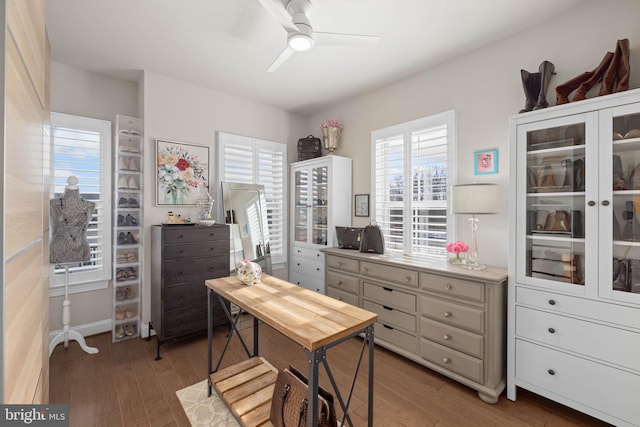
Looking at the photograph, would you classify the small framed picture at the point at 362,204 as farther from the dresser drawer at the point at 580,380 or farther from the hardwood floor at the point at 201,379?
the dresser drawer at the point at 580,380

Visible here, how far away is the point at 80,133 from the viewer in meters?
2.97

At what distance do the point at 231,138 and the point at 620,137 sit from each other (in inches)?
141

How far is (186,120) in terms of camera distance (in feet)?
10.7

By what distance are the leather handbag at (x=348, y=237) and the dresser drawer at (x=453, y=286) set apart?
0.97 m

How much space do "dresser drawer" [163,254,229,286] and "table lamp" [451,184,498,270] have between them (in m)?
2.44

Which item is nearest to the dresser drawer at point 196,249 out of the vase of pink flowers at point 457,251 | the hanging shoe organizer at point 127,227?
the hanging shoe organizer at point 127,227

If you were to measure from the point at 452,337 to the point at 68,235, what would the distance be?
3.55 m

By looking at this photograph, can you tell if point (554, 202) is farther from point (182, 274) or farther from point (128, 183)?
point (128, 183)

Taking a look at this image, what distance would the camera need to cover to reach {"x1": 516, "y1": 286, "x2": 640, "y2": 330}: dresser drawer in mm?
1635

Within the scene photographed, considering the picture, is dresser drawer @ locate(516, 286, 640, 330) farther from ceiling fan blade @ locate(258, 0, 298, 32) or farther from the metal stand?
the metal stand

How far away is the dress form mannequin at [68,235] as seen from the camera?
100 inches

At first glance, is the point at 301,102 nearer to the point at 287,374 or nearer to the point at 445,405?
the point at 287,374

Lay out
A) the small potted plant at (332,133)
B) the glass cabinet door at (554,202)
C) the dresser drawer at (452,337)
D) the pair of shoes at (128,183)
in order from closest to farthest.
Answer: the glass cabinet door at (554,202), the dresser drawer at (452,337), the pair of shoes at (128,183), the small potted plant at (332,133)

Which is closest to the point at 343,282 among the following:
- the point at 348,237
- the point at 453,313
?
the point at 348,237
